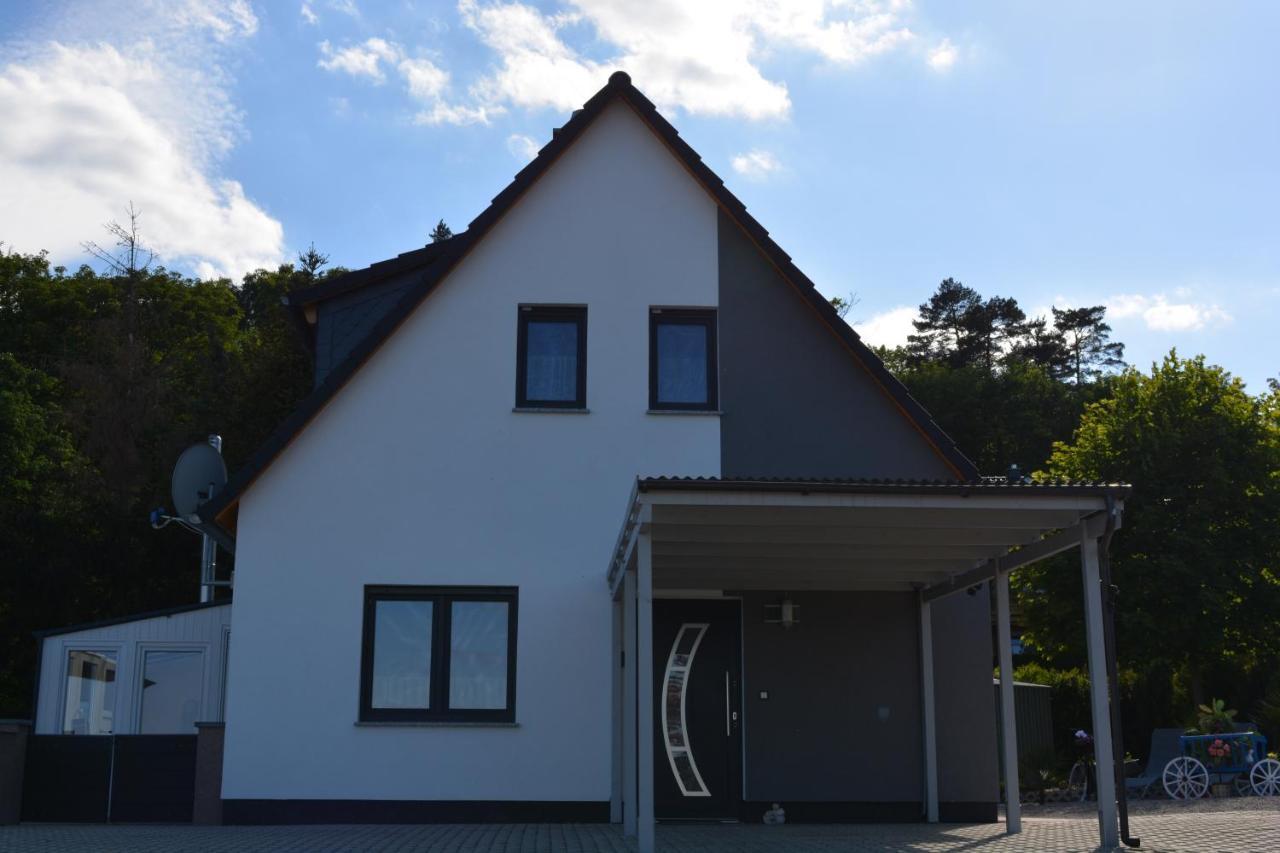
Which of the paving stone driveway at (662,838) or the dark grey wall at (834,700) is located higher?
the dark grey wall at (834,700)

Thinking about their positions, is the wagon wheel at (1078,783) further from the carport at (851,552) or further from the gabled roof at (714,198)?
the gabled roof at (714,198)

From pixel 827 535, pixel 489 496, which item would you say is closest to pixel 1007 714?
pixel 827 535

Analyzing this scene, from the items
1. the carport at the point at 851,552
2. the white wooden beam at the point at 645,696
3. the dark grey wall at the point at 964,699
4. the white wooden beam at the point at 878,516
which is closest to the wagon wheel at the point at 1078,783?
the dark grey wall at the point at 964,699

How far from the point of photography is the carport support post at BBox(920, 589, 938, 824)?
14.1 metres

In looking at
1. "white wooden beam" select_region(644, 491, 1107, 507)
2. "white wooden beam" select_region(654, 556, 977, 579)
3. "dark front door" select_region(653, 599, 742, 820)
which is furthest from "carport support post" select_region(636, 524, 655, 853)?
Result: "dark front door" select_region(653, 599, 742, 820)

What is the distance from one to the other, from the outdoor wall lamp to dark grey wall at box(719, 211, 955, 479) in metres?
1.41

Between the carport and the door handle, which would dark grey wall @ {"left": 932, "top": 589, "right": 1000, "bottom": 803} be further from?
the door handle

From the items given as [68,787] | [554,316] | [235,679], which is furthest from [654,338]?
[68,787]

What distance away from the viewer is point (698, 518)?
10281mm

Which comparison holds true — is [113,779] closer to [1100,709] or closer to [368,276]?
[368,276]

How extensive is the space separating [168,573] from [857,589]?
22010 millimetres

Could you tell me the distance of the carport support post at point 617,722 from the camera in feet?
42.8

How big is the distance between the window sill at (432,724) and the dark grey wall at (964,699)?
4656 millimetres

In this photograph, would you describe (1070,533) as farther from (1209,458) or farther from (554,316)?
(1209,458)
